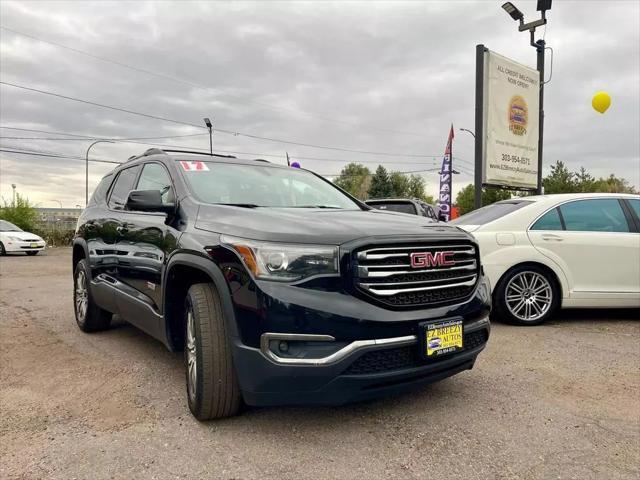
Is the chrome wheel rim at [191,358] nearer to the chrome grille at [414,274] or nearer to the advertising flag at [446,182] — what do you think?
the chrome grille at [414,274]

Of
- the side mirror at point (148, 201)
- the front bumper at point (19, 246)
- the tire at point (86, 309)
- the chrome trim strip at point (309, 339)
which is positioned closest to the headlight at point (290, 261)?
the chrome trim strip at point (309, 339)

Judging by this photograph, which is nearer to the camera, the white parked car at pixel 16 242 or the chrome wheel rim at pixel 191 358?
the chrome wheel rim at pixel 191 358

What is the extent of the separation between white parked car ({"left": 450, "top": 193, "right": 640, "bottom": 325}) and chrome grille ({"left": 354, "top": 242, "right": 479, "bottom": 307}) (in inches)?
99.8

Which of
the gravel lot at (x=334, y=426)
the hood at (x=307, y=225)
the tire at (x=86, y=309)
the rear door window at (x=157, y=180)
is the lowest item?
the gravel lot at (x=334, y=426)

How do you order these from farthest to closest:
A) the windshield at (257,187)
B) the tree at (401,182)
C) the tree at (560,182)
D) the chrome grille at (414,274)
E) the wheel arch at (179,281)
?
the tree at (401,182)
the tree at (560,182)
the windshield at (257,187)
the wheel arch at (179,281)
the chrome grille at (414,274)

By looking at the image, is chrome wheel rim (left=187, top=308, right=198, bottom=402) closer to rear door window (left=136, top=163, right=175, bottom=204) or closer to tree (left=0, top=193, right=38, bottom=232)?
rear door window (left=136, top=163, right=175, bottom=204)

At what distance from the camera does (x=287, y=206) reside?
361 cm

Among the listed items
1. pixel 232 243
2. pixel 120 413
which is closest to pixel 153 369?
pixel 120 413

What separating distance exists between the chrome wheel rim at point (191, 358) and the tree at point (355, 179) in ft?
273

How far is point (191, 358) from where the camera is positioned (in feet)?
9.87

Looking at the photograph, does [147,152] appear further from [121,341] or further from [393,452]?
[393,452]

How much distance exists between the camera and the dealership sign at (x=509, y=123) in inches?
428

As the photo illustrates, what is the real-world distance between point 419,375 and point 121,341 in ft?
11.0

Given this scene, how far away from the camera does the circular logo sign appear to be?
11437 mm
